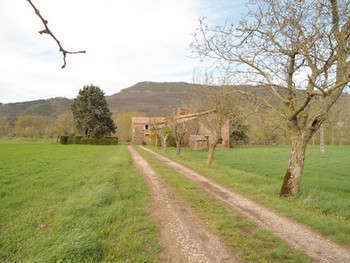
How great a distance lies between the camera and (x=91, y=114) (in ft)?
170

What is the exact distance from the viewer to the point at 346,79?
7.70 meters

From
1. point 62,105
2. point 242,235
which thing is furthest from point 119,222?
point 62,105

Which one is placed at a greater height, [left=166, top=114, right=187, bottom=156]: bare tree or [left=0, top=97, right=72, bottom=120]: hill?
[left=0, top=97, right=72, bottom=120]: hill

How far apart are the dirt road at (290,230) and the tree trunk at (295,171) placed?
72.0 inches

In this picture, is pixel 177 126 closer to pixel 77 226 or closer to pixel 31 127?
pixel 77 226

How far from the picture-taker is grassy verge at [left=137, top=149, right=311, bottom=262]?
4.69 m

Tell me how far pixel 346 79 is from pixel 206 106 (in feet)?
41.9

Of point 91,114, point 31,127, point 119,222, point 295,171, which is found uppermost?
point 91,114

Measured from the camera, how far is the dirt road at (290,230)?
4859 mm

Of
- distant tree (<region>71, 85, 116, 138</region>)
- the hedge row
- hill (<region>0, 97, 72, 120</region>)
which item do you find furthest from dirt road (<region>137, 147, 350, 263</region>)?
hill (<region>0, 97, 72, 120</region>)

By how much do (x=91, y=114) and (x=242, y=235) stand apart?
50.1 metres

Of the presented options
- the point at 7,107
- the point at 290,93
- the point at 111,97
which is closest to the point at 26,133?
the point at 7,107

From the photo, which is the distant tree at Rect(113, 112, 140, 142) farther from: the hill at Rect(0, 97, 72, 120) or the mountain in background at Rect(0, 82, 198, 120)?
the hill at Rect(0, 97, 72, 120)

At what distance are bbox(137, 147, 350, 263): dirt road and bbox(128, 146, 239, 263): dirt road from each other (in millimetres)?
1540
